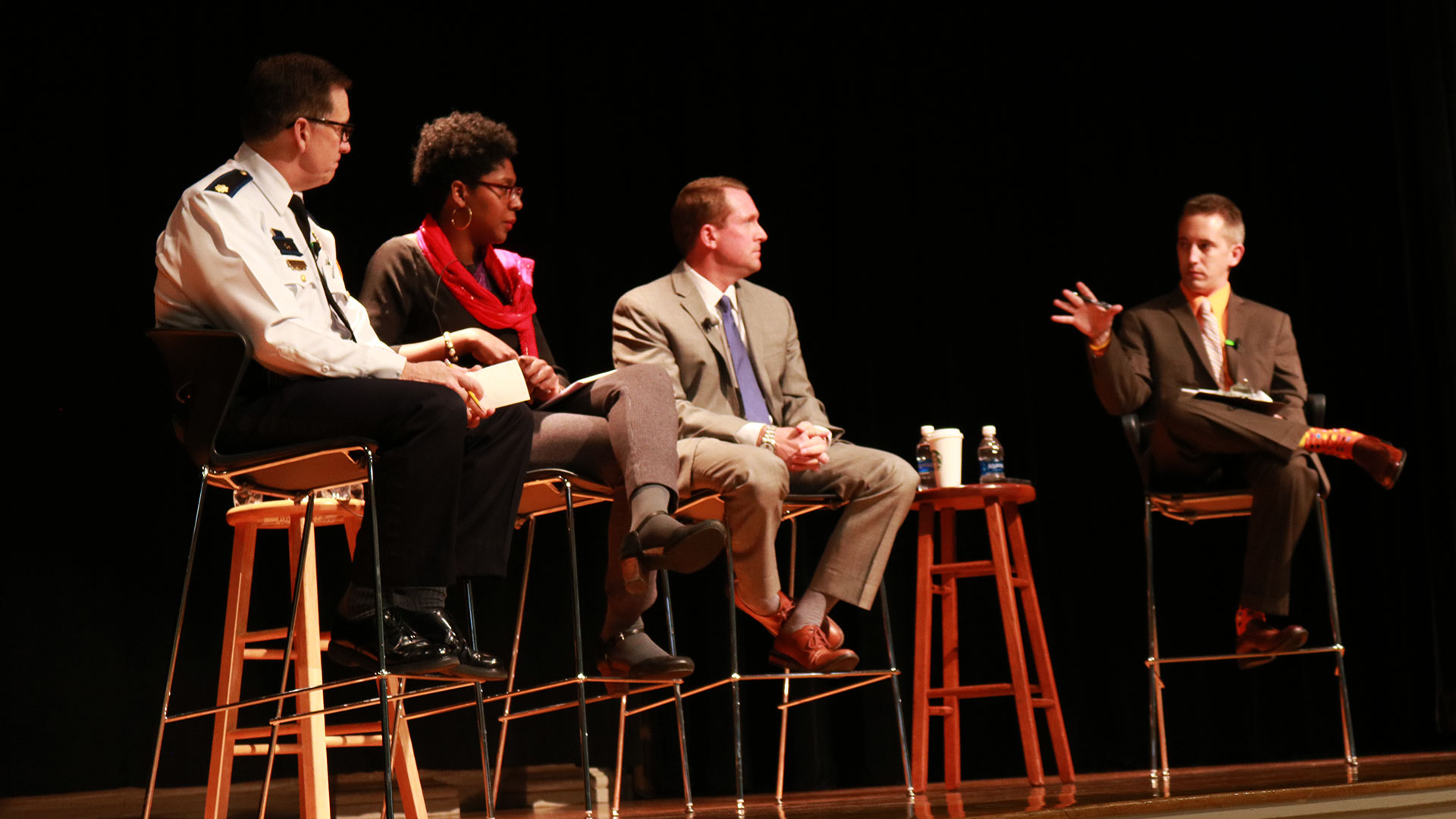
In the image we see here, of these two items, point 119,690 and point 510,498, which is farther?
point 119,690

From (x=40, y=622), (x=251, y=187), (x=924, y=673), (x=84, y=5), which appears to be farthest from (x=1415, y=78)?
(x=40, y=622)

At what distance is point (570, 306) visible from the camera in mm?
3928

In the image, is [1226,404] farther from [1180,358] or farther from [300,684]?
[300,684]

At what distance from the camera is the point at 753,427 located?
3.14 m

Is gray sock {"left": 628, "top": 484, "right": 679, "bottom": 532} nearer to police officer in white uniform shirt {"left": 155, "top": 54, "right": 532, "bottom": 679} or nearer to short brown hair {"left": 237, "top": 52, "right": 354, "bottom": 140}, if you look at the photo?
police officer in white uniform shirt {"left": 155, "top": 54, "right": 532, "bottom": 679}

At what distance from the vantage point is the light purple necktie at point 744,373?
340cm

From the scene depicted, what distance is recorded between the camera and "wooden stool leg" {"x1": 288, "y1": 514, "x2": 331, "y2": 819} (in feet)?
8.47

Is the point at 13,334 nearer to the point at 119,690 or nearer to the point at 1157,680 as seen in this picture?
the point at 119,690

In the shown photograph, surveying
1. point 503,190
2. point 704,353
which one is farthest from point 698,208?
point 503,190

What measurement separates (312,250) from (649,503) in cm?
76

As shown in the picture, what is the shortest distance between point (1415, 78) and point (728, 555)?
9.48ft

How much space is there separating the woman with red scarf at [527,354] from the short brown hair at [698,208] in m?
0.54

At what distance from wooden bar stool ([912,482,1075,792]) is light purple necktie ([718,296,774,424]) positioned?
45 centimetres

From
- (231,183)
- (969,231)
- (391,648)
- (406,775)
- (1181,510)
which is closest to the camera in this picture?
(391,648)
